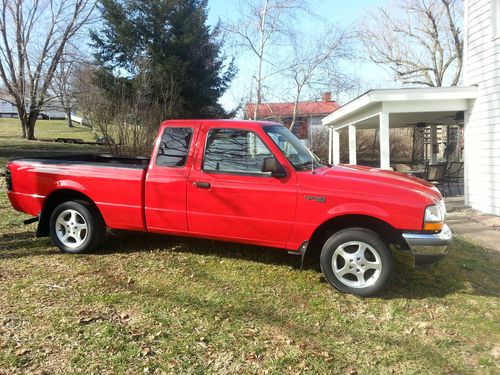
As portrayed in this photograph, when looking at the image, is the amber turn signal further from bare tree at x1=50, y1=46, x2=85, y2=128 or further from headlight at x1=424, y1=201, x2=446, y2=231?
bare tree at x1=50, y1=46, x2=85, y2=128

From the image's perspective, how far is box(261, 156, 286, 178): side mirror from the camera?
179 inches

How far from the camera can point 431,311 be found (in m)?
4.27

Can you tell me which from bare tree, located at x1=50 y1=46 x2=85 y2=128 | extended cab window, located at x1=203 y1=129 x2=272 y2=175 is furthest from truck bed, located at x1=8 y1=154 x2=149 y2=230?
bare tree, located at x1=50 y1=46 x2=85 y2=128

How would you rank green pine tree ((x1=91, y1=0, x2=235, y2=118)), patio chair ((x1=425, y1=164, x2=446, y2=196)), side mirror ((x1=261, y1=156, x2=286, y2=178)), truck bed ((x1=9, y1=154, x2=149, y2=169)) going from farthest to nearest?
1. green pine tree ((x1=91, y1=0, x2=235, y2=118))
2. patio chair ((x1=425, y1=164, x2=446, y2=196))
3. truck bed ((x1=9, y1=154, x2=149, y2=169))
4. side mirror ((x1=261, y1=156, x2=286, y2=178))

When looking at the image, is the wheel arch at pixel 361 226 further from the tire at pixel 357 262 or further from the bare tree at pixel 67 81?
the bare tree at pixel 67 81

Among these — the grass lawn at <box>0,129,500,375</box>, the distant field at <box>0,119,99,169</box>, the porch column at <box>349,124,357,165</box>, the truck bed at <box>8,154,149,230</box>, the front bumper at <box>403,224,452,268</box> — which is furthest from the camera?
the distant field at <box>0,119,99,169</box>

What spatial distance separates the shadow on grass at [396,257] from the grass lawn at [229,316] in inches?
1.1

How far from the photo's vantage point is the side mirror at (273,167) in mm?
4551

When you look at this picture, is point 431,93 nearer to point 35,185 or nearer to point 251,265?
point 251,265

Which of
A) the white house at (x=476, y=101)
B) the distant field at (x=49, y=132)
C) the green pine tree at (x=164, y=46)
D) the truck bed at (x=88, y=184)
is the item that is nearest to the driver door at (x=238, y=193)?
the truck bed at (x=88, y=184)

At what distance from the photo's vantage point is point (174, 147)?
17.3ft

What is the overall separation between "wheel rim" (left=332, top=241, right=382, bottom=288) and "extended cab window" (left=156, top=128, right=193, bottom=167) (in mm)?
2098

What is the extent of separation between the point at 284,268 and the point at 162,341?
2.12 metres

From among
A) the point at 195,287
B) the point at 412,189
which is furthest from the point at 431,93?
the point at 195,287
